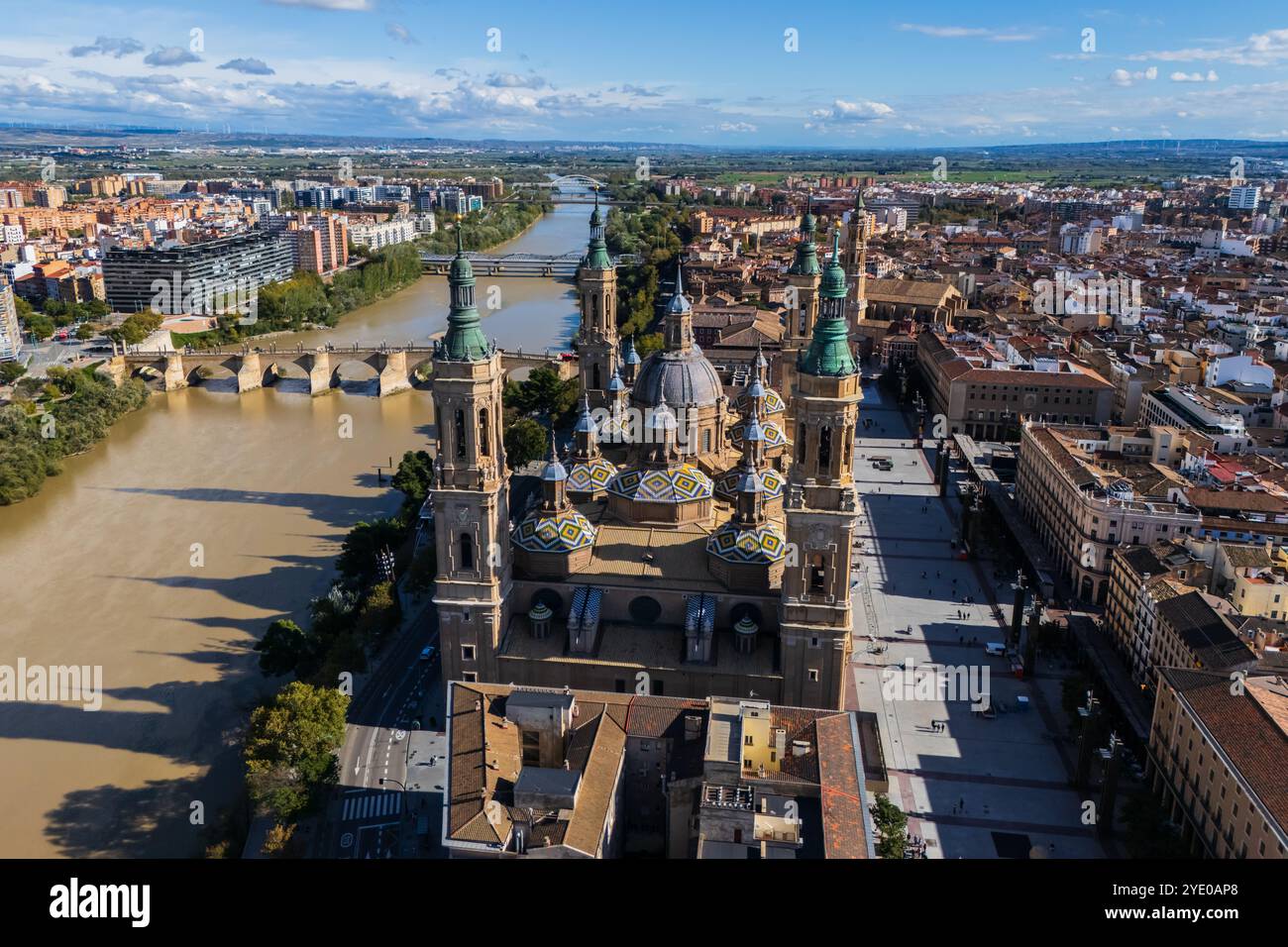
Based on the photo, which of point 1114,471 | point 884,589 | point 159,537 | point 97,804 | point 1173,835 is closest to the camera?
point 1173,835

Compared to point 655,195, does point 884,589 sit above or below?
below

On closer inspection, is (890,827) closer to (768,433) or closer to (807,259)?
(768,433)

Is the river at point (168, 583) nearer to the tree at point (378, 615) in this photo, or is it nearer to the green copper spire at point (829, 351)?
the tree at point (378, 615)

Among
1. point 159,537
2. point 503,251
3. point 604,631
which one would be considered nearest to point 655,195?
point 503,251

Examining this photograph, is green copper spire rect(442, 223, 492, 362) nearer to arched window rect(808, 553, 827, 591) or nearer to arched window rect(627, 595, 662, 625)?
arched window rect(627, 595, 662, 625)

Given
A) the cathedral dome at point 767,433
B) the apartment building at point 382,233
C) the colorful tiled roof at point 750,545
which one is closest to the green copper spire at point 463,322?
the colorful tiled roof at point 750,545
